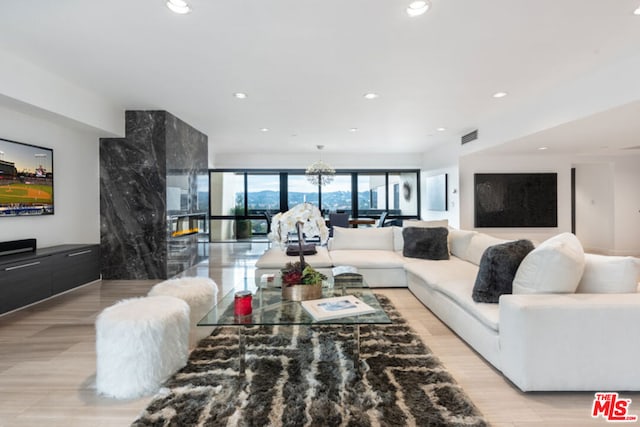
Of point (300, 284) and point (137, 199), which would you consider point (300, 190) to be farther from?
point (300, 284)

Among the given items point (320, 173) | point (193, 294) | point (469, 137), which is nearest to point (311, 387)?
point (193, 294)

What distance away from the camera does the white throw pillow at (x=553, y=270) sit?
2.22 meters

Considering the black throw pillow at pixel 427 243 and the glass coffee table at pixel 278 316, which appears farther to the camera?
the black throw pillow at pixel 427 243

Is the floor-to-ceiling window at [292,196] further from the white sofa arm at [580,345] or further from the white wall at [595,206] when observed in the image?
the white sofa arm at [580,345]

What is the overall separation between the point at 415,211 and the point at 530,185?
10.5 ft

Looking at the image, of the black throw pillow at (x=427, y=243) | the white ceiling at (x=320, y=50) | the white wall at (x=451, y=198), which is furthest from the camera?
the white wall at (x=451, y=198)

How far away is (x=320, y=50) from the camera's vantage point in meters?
3.08

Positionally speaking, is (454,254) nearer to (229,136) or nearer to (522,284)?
(522,284)

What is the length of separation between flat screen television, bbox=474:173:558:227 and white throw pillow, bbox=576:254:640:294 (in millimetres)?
4802

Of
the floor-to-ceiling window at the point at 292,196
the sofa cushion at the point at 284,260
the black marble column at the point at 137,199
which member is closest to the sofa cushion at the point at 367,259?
the sofa cushion at the point at 284,260

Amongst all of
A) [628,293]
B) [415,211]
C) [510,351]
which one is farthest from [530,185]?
→ [510,351]

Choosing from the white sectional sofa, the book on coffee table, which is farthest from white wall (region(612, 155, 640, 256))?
the book on coffee table

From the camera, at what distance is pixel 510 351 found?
214cm

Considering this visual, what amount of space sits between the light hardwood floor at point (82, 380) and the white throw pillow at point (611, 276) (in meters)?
0.64
